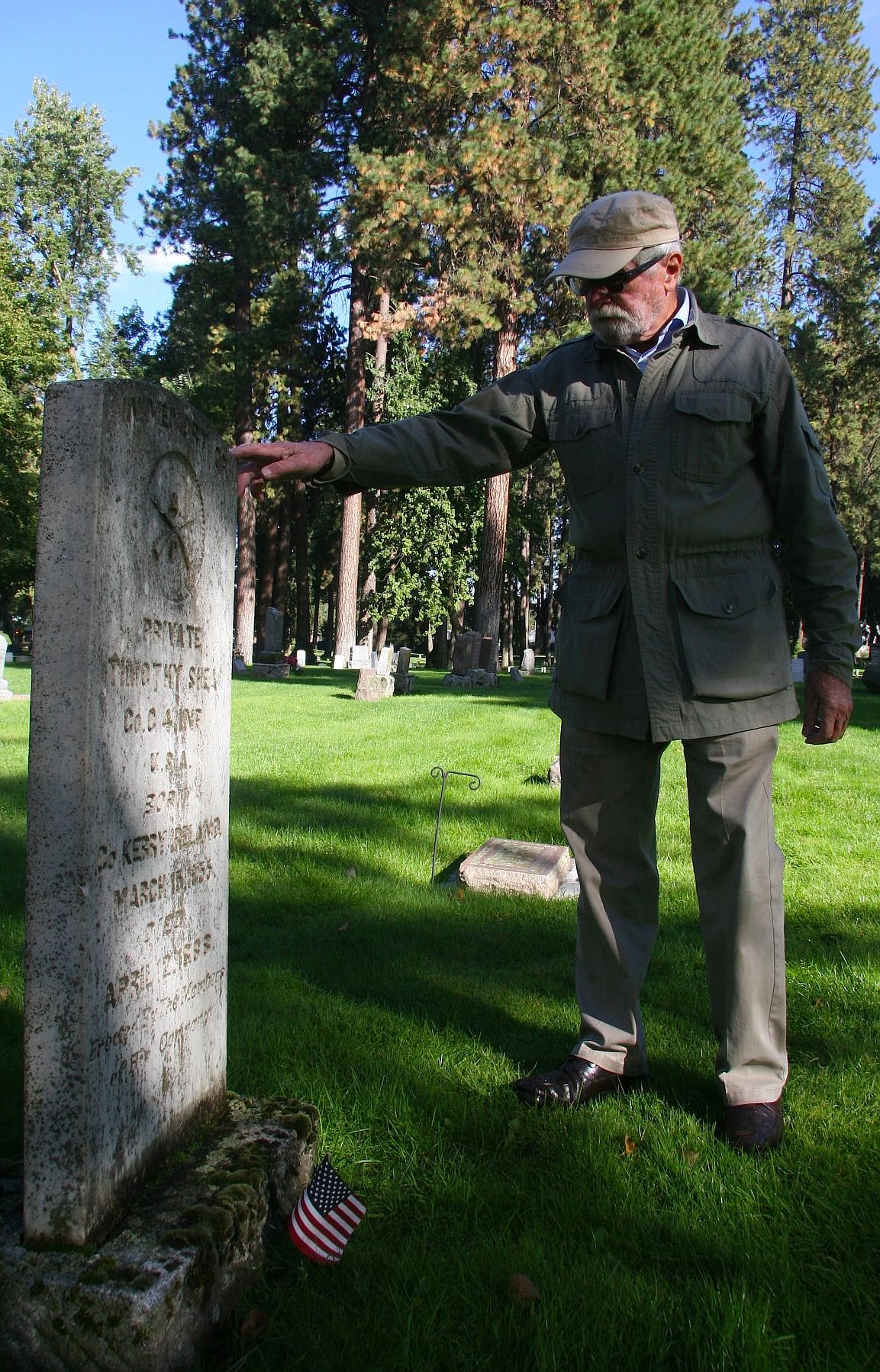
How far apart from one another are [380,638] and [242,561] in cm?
598

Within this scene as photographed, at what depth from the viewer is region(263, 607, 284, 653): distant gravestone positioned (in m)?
28.1

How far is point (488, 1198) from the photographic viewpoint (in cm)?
229

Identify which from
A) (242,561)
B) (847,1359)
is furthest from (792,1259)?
(242,561)

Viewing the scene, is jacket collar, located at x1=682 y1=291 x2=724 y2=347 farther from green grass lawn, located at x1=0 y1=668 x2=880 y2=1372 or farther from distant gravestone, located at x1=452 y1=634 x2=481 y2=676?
distant gravestone, located at x1=452 y1=634 x2=481 y2=676

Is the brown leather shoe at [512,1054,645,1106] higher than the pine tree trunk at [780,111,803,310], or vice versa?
the pine tree trunk at [780,111,803,310]

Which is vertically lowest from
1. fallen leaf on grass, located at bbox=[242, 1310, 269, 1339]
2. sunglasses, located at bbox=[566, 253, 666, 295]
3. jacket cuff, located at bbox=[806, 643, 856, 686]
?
fallen leaf on grass, located at bbox=[242, 1310, 269, 1339]

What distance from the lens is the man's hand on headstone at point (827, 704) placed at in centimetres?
267

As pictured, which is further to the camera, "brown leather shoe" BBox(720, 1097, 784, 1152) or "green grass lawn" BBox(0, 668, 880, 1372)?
"brown leather shoe" BBox(720, 1097, 784, 1152)

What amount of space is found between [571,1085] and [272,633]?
2615 centimetres

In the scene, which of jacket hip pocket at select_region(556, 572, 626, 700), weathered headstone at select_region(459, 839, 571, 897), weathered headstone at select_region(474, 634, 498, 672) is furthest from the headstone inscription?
weathered headstone at select_region(474, 634, 498, 672)

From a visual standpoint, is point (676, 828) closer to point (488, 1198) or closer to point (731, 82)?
point (488, 1198)

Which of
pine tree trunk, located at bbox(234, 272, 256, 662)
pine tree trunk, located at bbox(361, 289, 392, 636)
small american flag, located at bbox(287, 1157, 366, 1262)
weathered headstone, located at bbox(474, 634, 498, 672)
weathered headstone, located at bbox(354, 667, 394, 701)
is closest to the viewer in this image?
small american flag, located at bbox(287, 1157, 366, 1262)

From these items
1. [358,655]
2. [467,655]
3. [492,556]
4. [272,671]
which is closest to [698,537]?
[467,655]

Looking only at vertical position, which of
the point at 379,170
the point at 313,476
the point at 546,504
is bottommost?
the point at 313,476
